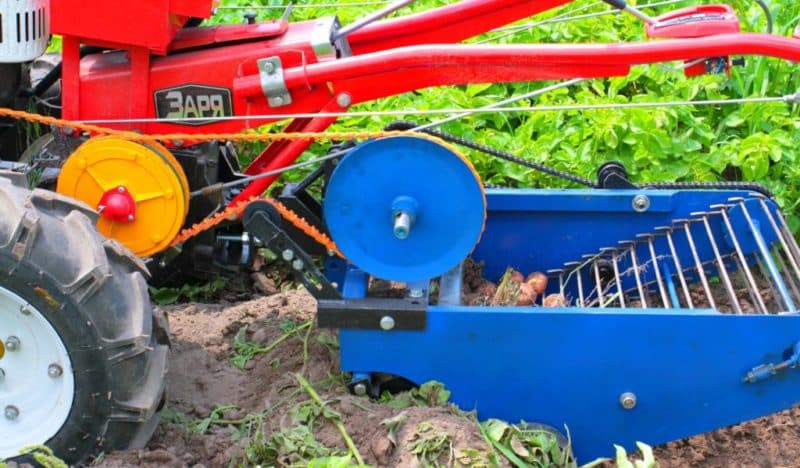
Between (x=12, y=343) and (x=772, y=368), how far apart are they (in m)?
2.11

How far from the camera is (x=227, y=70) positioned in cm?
350

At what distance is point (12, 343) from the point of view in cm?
325

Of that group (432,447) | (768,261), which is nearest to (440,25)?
(768,261)

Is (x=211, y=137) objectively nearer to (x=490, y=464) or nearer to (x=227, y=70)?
(x=227, y=70)

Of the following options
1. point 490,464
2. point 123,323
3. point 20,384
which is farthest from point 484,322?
point 20,384

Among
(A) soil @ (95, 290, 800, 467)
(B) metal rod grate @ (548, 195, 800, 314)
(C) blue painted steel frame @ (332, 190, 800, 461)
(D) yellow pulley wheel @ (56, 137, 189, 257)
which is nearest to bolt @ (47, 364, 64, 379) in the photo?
(A) soil @ (95, 290, 800, 467)

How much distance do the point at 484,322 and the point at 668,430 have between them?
0.65 m

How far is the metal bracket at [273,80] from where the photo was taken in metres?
3.45

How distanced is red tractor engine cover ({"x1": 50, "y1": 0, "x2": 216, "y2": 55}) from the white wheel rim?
801 mm

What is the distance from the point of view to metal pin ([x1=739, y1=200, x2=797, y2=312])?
11.8 ft

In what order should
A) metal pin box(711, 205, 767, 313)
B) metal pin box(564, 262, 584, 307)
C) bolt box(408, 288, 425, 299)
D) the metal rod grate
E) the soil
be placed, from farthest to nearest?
1. metal pin box(564, 262, 584, 307)
2. the metal rod grate
3. metal pin box(711, 205, 767, 313)
4. bolt box(408, 288, 425, 299)
5. the soil

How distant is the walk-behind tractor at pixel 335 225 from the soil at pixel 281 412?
138 mm

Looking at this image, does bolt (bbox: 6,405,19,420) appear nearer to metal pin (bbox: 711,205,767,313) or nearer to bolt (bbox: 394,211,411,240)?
bolt (bbox: 394,211,411,240)

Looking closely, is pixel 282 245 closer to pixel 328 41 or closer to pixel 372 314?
pixel 372 314
